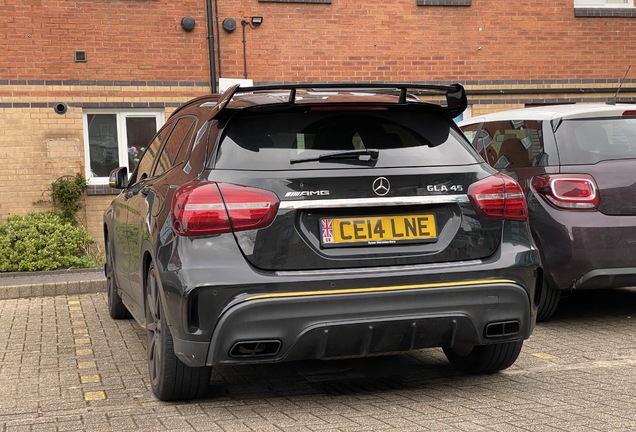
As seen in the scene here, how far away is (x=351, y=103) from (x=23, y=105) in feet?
30.1

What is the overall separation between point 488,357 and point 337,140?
1.62m

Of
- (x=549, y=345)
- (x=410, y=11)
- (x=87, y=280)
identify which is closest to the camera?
(x=549, y=345)

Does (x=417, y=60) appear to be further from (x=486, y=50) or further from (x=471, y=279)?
(x=471, y=279)

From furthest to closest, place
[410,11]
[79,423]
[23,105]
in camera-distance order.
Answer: [410,11] < [23,105] < [79,423]

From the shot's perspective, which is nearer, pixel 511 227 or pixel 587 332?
pixel 511 227

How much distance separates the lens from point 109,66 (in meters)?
13.1

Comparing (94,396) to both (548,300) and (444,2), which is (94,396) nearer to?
(548,300)

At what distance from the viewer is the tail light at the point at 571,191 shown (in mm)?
6645

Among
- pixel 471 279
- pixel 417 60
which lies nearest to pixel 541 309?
pixel 471 279

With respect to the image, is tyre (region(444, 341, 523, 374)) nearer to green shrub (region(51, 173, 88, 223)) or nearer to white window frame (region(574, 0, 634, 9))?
green shrub (region(51, 173, 88, 223))

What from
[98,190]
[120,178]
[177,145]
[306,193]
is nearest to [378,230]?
[306,193]

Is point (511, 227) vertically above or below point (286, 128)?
below

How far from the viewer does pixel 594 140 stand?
6.91m

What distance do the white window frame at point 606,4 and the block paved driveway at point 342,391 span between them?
9529mm
